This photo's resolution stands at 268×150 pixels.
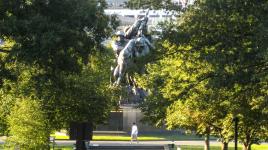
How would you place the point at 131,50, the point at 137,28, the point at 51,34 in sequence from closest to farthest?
the point at 51,34
the point at 131,50
the point at 137,28

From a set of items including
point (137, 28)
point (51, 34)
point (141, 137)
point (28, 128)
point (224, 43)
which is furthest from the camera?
point (137, 28)

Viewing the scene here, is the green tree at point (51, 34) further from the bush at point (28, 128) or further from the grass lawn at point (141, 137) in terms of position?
the grass lawn at point (141, 137)

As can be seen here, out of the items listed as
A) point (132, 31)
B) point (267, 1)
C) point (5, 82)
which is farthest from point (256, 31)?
point (132, 31)

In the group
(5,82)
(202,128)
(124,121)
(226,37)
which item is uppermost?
(226,37)

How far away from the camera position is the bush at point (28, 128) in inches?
1009

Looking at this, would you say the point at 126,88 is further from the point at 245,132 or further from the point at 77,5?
the point at 77,5

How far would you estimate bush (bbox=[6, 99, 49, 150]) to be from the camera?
25.6 meters

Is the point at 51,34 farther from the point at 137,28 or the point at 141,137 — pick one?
the point at 137,28

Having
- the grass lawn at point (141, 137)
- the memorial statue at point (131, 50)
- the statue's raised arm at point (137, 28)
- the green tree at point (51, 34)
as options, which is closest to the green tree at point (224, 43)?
the green tree at point (51, 34)

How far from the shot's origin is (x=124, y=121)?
55688 mm

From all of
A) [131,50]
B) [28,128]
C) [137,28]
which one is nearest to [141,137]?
[131,50]

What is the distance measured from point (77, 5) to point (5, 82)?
4854 mm

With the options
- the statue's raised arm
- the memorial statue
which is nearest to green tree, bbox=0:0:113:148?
the memorial statue

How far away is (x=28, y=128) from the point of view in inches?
1013
